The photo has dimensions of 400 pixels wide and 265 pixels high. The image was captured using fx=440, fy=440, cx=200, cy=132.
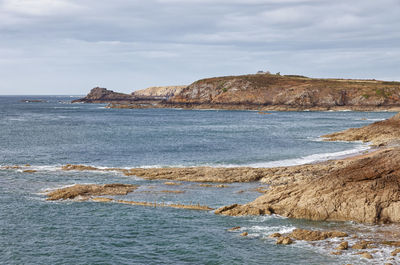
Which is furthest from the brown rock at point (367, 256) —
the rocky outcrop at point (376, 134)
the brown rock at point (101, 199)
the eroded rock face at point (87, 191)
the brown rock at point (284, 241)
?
the rocky outcrop at point (376, 134)

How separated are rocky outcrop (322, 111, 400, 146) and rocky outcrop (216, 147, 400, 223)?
4052 cm

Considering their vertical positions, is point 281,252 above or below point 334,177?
below

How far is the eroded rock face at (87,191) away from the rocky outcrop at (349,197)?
34.9 feet

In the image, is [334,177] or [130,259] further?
[334,177]

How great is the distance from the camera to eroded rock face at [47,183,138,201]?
35.6 m

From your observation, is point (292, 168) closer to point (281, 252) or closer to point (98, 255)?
point (281, 252)

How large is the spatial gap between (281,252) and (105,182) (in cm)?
2263

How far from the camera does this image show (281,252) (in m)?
23.6

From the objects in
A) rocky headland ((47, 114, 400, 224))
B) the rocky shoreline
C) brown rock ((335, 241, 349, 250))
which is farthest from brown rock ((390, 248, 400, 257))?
rocky headland ((47, 114, 400, 224))

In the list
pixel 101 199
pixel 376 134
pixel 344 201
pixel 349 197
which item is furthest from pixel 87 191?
pixel 376 134

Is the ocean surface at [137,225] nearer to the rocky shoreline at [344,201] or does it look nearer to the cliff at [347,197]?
the rocky shoreline at [344,201]

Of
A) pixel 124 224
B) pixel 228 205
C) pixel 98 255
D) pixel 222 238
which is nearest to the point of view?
pixel 98 255

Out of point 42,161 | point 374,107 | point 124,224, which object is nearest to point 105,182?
point 124,224

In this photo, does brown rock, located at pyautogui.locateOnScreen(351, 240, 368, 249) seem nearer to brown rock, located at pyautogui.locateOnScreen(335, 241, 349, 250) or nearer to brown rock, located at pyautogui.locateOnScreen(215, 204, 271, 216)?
brown rock, located at pyautogui.locateOnScreen(335, 241, 349, 250)
